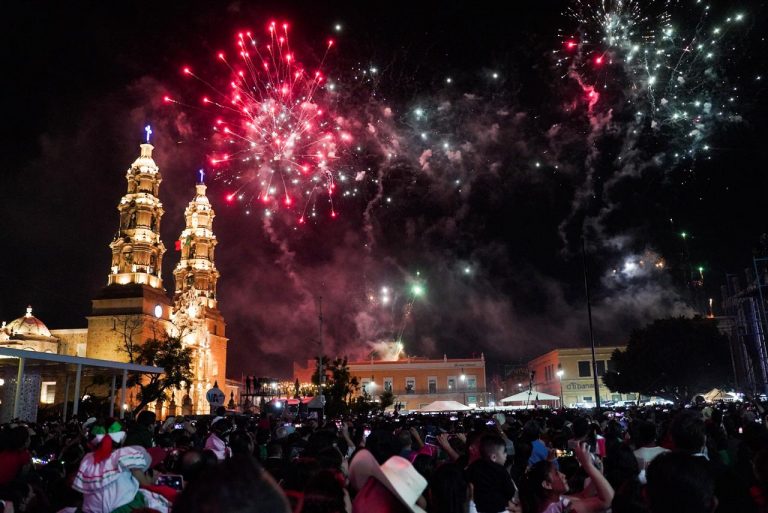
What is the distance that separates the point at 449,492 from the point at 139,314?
206 feet

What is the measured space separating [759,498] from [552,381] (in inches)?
3309

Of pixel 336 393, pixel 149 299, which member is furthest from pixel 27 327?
pixel 336 393

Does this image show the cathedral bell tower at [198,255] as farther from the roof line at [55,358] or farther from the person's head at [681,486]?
the person's head at [681,486]

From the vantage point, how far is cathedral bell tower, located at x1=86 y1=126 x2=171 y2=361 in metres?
61.2

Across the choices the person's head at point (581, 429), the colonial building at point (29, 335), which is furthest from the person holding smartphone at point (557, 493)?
the colonial building at point (29, 335)

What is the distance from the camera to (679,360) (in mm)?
50781

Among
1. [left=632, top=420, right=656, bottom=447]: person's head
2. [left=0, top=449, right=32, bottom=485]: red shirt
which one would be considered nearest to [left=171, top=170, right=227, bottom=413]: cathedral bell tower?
[left=0, top=449, right=32, bottom=485]: red shirt

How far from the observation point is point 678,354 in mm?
50781

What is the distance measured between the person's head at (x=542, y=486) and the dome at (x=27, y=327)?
229ft

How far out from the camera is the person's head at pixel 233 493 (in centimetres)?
182

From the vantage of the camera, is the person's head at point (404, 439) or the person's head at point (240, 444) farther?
the person's head at point (240, 444)

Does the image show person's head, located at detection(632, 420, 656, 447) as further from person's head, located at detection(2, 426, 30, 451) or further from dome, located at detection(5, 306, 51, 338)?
dome, located at detection(5, 306, 51, 338)

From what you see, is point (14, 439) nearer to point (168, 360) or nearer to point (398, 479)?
point (398, 479)

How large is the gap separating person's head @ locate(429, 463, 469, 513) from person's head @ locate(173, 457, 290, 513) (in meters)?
2.74
